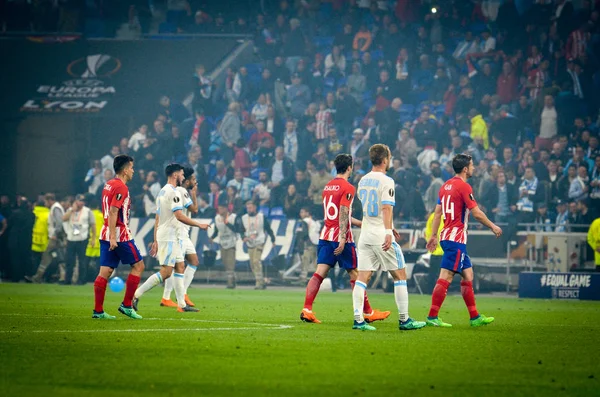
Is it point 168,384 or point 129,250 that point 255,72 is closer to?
point 129,250

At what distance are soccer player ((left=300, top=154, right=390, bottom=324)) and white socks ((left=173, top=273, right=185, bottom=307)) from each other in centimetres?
355

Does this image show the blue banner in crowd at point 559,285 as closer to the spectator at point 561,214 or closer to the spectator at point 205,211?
the spectator at point 561,214

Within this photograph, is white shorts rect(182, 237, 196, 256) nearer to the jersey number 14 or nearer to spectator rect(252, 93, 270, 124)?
the jersey number 14

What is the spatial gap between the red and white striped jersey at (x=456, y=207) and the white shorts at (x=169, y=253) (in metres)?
5.55

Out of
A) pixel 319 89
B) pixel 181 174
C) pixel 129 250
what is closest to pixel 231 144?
pixel 319 89

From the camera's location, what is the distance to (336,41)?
35031mm

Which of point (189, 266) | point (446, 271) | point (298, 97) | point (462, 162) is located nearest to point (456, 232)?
point (446, 271)

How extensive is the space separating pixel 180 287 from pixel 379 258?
18.6 feet

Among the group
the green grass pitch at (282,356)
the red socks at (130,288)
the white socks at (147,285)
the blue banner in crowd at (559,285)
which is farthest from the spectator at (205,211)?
the red socks at (130,288)

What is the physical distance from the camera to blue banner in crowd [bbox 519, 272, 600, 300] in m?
24.7

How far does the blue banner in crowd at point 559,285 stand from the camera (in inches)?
973

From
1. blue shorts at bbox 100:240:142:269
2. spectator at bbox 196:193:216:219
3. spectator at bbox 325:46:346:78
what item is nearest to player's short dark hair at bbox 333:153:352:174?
blue shorts at bbox 100:240:142:269

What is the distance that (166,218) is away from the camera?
18000mm

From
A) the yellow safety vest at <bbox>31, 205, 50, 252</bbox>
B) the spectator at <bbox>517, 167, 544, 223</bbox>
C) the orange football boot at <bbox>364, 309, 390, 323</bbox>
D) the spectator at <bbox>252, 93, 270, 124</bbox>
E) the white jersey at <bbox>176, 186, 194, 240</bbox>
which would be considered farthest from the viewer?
the spectator at <bbox>252, 93, 270, 124</bbox>
